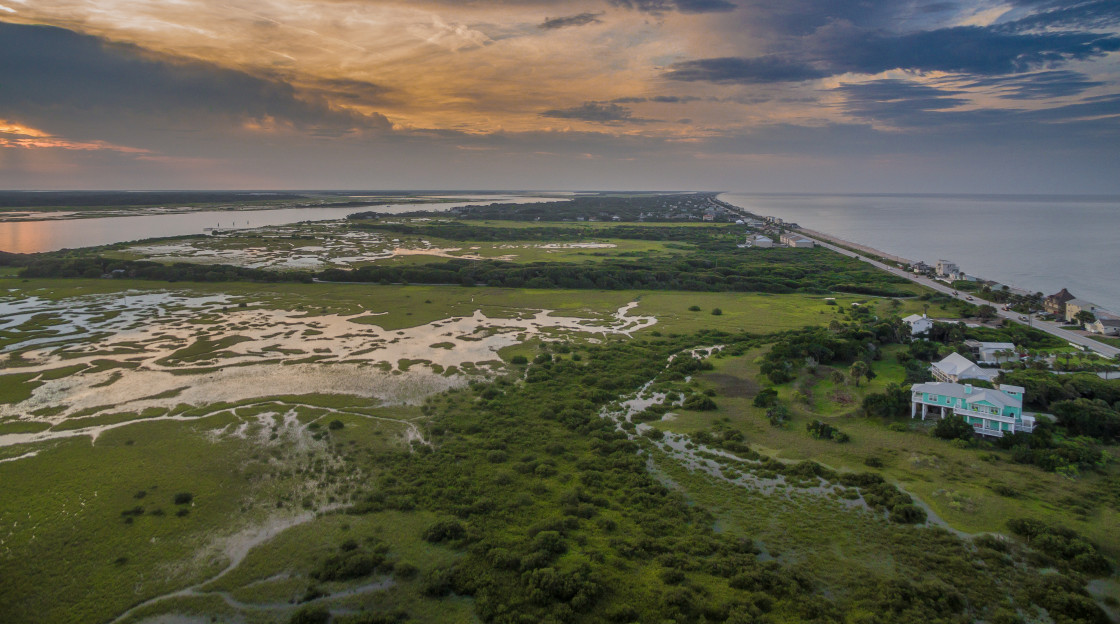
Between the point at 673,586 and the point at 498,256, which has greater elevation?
the point at 498,256

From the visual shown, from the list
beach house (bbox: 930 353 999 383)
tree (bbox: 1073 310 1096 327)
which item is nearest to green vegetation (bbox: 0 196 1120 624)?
beach house (bbox: 930 353 999 383)

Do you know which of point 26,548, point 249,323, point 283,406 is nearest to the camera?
point 26,548

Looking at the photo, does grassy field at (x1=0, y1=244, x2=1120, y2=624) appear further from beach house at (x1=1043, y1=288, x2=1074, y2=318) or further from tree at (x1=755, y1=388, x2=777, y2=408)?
beach house at (x1=1043, y1=288, x2=1074, y2=318)

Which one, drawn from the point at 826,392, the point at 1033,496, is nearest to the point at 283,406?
the point at 826,392

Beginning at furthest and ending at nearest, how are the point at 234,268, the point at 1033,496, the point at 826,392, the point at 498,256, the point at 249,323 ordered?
the point at 498,256 < the point at 234,268 < the point at 249,323 < the point at 826,392 < the point at 1033,496

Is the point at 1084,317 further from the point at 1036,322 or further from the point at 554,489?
the point at 554,489

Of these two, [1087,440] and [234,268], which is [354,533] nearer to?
[1087,440]

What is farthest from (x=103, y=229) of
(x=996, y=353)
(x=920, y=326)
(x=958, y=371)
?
(x=996, y=353)
